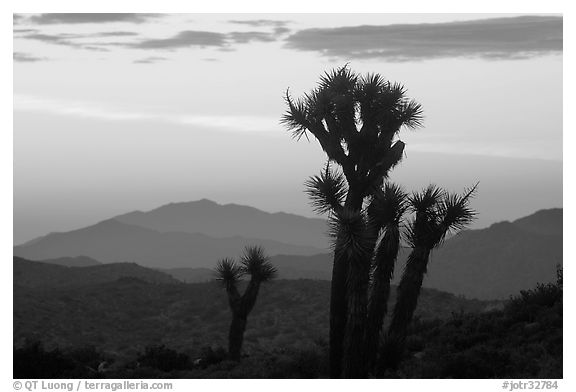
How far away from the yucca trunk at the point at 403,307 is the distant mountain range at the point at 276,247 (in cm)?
2074

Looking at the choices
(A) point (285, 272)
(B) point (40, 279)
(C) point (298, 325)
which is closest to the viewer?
(C) point (298, 325)

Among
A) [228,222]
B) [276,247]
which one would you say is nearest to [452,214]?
[276,247]

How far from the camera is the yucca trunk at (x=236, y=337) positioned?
74.4 ft

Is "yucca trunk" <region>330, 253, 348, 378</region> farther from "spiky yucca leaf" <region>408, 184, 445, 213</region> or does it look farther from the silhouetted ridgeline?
the silhouetted ridgeline

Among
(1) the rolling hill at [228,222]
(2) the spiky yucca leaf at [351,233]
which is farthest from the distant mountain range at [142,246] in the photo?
(2) the spiky yucca leaf at [351,233]

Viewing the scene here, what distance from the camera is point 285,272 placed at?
86.2m

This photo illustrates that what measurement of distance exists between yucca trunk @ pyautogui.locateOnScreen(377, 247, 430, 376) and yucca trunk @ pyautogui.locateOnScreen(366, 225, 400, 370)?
34 cm

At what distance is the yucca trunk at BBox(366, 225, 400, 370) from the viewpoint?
16.6 metres

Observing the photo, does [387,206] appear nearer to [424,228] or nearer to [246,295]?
[424,228]

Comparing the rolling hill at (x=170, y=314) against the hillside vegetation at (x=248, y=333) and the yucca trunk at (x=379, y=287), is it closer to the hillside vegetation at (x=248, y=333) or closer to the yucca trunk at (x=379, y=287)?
the hillside vegetation at (x=248, y=333)

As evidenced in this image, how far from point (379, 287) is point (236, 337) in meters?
7.12
